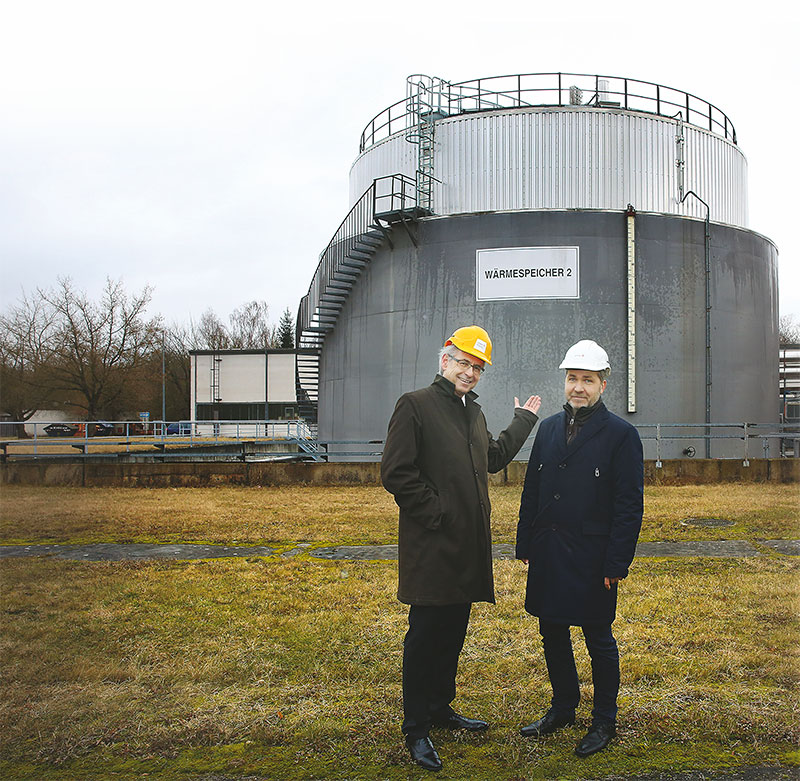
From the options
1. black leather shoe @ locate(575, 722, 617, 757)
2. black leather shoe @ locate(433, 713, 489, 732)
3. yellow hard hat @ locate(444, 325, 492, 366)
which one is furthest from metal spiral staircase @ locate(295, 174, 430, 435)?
black leather shoe @ locate(575, 722, 617, 757)

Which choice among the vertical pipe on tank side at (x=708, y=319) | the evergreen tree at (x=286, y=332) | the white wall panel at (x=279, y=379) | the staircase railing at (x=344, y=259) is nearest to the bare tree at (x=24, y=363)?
the staircase railing at (x=344, y=259)

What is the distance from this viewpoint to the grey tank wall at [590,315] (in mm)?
19047

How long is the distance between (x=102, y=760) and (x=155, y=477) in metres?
14.8

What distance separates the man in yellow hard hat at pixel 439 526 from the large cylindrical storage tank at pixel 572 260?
14860 millimetres

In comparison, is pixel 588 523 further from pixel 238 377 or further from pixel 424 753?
pixel 238 377

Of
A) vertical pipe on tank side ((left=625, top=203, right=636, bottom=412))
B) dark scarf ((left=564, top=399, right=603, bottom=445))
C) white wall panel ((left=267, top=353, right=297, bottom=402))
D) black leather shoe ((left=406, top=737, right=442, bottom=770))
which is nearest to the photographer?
black leather shoe ((left=406, top=737, right=442, bottom=770))

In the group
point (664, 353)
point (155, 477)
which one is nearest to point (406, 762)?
point (155, 477)

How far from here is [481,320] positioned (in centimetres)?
1919

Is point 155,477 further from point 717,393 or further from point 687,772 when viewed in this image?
point 687,772

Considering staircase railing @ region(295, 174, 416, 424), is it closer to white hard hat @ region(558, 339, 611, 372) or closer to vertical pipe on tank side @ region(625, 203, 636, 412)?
vertical pipe on tank side @ region(625, 203, 636, 412)

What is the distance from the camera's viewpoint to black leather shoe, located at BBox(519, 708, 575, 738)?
414 centimetres

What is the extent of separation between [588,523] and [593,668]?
31.2 inches

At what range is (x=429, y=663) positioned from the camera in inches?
165

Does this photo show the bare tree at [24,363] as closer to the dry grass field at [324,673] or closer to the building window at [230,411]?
the dry grass field at [324,673]
